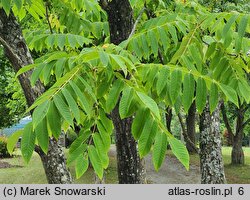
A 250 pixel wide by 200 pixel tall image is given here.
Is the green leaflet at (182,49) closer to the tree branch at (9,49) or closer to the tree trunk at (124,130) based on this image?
the tree trunk at (124,130)

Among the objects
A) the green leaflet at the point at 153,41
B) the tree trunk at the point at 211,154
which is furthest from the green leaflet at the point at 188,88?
the tree trunk at the point at 211,154

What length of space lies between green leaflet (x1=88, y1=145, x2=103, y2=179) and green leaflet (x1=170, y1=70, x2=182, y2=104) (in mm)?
557

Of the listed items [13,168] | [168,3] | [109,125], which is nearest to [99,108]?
[109,125]

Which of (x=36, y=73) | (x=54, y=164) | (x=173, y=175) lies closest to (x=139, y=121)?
(x=36, y=73)

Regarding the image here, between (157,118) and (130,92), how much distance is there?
0.18 metres

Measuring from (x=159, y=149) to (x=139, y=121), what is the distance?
18 cm

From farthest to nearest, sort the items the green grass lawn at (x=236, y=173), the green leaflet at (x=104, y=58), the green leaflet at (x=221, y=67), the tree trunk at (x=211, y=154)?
the green grass lawn at (x=236, y=173) < the tree trunk at (x=211, y=154) < the green leaflet at (x=221, y=67) < the green leaflet at (x=104, y=58)

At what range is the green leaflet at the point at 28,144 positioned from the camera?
5.54ft

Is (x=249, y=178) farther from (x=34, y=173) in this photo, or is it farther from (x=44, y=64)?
(x=44, y=64)

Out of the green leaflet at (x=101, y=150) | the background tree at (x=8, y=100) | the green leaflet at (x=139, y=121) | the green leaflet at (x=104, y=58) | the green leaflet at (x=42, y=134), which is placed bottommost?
the background tree at (x=8, y=100)

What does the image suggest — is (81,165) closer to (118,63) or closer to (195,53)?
(118,63)

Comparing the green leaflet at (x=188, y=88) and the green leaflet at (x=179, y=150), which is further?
the green leaflet at (x=188, y=88)

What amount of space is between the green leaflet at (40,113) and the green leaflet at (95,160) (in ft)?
0.95

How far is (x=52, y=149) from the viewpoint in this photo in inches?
130
